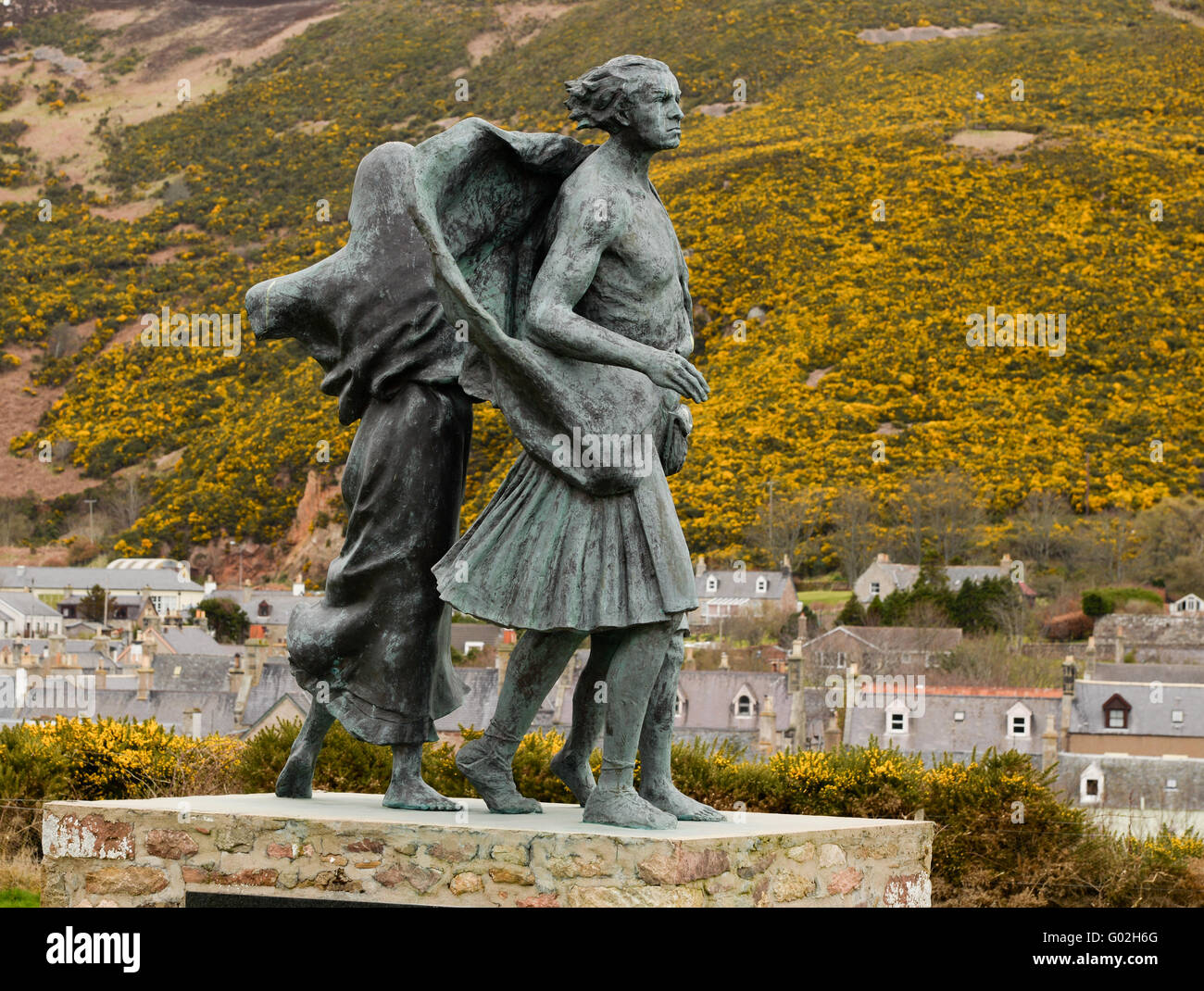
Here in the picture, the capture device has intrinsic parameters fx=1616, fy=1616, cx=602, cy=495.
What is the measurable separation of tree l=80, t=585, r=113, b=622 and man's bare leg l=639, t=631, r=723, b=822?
84.4 meters

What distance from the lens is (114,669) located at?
59250 mm

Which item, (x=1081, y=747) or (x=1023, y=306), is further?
(x=1023, y=306)

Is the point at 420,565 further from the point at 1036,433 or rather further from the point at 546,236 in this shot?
the point at 1036,433

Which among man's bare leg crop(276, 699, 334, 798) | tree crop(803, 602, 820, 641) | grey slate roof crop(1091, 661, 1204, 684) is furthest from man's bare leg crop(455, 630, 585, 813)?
tree crop(803, 602, 820, 641)

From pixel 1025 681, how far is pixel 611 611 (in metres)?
54.3

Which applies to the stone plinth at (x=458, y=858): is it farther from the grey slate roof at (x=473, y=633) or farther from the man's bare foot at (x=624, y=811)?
the grey slate roof at (x=473, y=633)

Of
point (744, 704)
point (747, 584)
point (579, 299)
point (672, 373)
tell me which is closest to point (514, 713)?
point (672, 373)

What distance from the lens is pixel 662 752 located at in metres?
6.88

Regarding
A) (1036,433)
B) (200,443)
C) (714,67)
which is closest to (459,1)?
(714,67)

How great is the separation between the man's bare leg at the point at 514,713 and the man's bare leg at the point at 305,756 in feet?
2.33

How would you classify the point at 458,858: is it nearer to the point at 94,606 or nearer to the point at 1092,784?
the point at 1092,784

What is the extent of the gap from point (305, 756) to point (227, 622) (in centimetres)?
7510

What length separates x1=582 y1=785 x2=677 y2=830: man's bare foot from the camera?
6305 mm

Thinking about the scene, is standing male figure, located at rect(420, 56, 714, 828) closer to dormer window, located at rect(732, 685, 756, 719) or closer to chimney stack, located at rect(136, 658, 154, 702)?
chimney stack, located at rect(136, 658, 154, 702)
